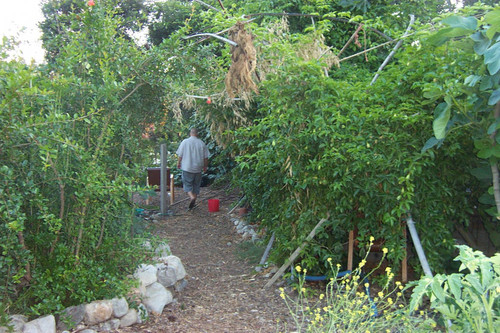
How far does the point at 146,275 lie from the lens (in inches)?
168

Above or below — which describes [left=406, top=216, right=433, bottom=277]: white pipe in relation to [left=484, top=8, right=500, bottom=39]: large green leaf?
below

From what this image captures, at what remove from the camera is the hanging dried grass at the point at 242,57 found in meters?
4.53

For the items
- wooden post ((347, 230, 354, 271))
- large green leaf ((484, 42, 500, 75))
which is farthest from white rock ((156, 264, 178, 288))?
large green leaf ((484, 42, 500, 75))

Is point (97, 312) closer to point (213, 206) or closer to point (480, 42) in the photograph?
point (480, 42)

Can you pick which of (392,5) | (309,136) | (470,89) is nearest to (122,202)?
(309,136)

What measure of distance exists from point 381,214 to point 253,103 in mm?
2942

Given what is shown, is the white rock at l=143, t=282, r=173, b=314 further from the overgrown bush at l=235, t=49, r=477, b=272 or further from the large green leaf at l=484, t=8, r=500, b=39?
the large green leaf at l=484, t=8, r=500, b=39

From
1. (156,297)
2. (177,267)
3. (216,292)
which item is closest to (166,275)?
(177,267)

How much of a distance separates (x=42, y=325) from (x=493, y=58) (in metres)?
3.54

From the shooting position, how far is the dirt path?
3953 millimetres

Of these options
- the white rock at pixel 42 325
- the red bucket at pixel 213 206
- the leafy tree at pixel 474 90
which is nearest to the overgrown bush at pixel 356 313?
the leafy tree at pixel 474 90

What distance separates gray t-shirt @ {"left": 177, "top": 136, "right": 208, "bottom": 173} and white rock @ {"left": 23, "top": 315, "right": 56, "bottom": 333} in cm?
606

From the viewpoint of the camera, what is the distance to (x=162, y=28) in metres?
12.0

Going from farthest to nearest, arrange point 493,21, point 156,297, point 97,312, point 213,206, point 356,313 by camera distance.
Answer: point 213,206, point 156,297, point 97,312, point 493,21, point 356,313
